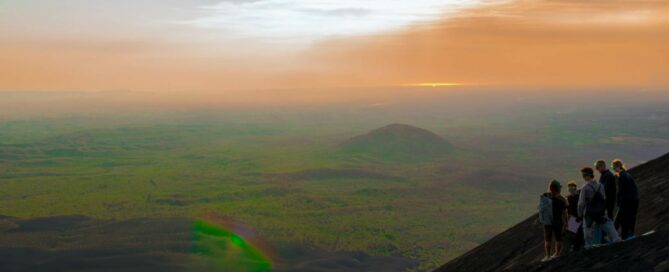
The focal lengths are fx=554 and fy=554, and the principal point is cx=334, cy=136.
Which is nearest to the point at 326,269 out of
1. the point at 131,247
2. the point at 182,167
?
the point at 131,247

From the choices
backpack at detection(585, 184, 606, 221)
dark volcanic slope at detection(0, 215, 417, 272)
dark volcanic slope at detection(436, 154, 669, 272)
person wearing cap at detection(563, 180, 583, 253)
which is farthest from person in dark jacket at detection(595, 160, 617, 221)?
dark volcanic slope at detection(0, 215, 417, 272)

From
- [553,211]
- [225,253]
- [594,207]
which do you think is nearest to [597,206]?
[594,207]

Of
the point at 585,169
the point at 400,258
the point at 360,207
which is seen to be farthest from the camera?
the point at 360,207

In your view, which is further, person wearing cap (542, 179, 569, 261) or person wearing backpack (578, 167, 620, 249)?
person wearing cap (542, 179, 569, 261)

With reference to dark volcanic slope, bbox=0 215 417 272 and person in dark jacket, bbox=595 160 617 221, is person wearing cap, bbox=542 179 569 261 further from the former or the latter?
dark volcanic slope, bbox=0 215 417 272

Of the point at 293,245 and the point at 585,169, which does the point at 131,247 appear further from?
the point at 585,169

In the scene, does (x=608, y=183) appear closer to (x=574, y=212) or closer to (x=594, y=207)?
(x=594, y=207)

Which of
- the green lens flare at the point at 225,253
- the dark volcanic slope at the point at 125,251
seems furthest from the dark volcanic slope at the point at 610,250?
the dark volcanic slope at the point at 125,251
